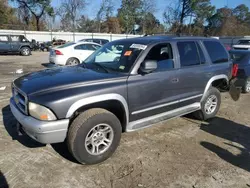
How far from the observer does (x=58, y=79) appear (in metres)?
3.50

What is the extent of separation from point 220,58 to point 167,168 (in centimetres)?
303

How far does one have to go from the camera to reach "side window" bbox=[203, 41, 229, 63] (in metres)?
5.10

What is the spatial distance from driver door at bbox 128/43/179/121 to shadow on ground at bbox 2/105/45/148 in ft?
5.68

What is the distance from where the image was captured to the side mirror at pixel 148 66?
3.70 m

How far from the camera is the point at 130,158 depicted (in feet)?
12.2

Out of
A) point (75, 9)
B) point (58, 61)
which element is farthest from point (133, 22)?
point (58, 61)

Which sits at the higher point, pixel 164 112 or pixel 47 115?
pixel 47 115

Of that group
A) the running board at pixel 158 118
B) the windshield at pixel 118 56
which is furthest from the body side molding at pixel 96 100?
Result: the windshield at pixel 118 56

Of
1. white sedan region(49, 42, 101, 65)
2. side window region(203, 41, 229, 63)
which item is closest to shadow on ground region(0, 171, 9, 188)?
side window region(203, 41, 229, 63)

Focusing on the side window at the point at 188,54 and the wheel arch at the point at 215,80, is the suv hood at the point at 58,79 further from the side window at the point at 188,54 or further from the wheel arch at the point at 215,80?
the wheel arch at the point at 215,80

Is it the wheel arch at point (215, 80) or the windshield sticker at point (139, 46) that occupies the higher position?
the windshield sticker at point (139, 46)

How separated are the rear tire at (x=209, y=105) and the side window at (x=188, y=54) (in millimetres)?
818

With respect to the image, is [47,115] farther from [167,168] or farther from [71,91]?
[167,168]

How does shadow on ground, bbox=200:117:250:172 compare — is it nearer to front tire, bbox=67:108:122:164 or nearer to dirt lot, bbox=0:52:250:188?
dirt lot, bbox=0:52:250:188
